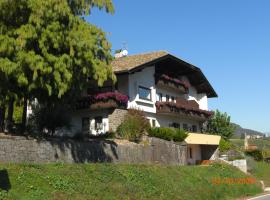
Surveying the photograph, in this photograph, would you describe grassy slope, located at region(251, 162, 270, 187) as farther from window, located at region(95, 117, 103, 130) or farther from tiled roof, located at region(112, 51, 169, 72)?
window, located at region(95, 117, 103, 130)

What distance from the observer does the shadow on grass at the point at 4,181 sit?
699 inches

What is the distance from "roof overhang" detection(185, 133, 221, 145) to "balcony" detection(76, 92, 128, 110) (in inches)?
380

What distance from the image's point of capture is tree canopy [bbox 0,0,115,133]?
21188 millimetres

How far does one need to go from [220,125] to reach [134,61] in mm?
26805

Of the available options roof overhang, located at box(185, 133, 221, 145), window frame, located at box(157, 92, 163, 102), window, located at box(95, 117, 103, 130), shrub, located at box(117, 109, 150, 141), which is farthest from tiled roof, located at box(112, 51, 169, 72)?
roof overhang, located at box(185, 133, 221, 145)

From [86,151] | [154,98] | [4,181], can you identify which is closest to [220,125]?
[154,98]

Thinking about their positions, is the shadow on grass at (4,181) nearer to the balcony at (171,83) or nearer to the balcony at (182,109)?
the balcony at (182,109)

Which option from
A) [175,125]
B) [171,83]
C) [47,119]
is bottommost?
[47,119]

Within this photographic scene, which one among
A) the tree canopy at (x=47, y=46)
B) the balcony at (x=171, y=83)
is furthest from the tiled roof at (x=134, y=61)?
the tree canopy at (x=47, y=46)

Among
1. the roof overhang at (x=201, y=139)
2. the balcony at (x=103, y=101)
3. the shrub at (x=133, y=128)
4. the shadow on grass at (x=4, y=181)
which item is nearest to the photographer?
the shadow on grass at (x=4, y=181)

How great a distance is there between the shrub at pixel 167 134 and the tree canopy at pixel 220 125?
24.4m

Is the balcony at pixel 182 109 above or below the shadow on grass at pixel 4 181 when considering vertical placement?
above

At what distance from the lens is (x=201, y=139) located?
46969mm

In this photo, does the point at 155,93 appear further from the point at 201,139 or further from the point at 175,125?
the point at 201,139
